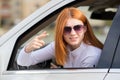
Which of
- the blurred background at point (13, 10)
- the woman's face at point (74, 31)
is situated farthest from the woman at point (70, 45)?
the blurred background at point (13, 10)

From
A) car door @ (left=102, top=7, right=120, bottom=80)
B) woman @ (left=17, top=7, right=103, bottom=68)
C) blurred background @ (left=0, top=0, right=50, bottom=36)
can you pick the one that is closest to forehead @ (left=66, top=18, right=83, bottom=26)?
woman @ (left=17, top=7, right=103, bottom=68)

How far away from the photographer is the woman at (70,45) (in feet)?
10.1

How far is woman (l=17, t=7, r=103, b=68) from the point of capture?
3.07 m

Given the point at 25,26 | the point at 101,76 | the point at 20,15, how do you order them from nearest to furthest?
the point at 101,76 < the point at 25,26 < the point at 20,15

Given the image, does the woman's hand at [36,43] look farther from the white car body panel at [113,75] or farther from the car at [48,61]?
the white car body panel at [113,75]

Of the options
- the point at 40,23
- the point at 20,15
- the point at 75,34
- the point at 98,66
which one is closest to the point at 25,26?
the point at 40,23

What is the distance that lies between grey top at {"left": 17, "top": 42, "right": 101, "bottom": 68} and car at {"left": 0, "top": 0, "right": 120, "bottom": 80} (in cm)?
4

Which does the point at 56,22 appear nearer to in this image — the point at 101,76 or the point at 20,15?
the point at 101,76

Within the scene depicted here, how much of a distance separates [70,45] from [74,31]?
11cm

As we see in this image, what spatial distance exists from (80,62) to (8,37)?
0.49 m

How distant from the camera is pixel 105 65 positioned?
289 cm

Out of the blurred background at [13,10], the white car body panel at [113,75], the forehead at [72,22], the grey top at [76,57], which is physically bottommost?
the white car body panel at [113,75]

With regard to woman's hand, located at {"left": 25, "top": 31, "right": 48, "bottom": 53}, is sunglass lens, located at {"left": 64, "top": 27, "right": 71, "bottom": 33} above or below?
above

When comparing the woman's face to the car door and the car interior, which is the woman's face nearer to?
the car interior
